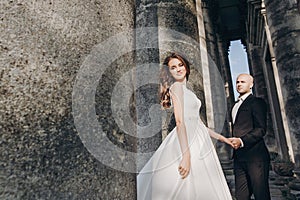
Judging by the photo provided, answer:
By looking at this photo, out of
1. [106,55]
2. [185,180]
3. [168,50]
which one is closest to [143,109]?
[168,50]

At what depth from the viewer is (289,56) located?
4.96 metres

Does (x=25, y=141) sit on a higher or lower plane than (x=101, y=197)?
higher

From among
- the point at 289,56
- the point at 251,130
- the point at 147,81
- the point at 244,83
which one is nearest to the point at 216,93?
the point at 289,56

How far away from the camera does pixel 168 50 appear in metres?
2.47

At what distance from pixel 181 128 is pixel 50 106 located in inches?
37.3

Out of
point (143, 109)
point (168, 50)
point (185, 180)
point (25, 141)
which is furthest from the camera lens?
point (168, 50)

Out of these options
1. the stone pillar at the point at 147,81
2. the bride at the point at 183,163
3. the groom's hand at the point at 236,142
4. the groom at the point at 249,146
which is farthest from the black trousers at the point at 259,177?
the stone pillar at the point at 147,81

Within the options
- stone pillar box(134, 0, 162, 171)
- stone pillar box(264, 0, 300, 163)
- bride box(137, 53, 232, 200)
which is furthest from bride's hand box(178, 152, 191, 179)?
stone pillar box(264, 0, 300, 163)

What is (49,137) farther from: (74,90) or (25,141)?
(74,90)

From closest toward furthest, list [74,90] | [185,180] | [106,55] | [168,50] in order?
[74,90] → [106,55] → [185,180] → [168,50]

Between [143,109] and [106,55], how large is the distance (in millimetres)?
1314

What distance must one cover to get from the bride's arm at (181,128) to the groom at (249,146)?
82cm

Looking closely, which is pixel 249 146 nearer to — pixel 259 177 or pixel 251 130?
pixel 251 130

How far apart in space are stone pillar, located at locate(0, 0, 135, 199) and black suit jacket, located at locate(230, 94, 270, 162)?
1586mm
